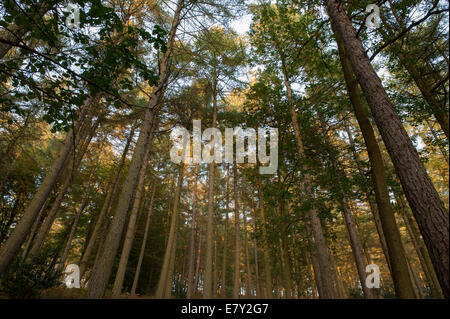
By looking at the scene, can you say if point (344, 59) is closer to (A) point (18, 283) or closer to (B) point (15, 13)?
(B) point (15, 13)

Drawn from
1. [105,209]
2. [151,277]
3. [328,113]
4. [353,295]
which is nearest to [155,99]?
[328,113]

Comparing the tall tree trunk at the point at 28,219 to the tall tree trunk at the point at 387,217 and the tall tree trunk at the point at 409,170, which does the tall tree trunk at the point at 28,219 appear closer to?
the tall tree trunk at the point at 387,217

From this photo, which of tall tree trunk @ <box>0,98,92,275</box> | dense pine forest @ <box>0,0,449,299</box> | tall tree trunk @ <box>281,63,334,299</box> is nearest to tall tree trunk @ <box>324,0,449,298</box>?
dense pine forest @ <box>0,0,449,299</box>

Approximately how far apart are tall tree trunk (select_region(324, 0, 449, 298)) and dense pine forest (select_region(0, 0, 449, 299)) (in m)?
0.02

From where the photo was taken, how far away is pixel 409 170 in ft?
8.62

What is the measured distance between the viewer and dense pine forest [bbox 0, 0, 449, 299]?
2531 millimetres

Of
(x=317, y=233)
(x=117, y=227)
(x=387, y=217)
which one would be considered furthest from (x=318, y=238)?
(x=117, y=227)

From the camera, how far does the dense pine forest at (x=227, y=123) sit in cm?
253

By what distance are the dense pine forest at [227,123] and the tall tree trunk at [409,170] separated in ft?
0.06

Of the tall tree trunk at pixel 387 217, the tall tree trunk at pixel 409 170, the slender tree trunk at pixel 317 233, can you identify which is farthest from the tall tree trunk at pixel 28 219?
the slender tree trunk at pixel 317 233

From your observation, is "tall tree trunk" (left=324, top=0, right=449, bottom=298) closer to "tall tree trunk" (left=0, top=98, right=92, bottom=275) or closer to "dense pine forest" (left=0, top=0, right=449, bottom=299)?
"dense pine forest" (left=0, top=0, right=449, bottom=299)

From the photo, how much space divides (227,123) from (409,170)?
9758 mm

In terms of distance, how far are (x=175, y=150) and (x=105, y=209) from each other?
16.8ft

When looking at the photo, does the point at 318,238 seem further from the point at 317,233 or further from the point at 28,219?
the point at 28,219
